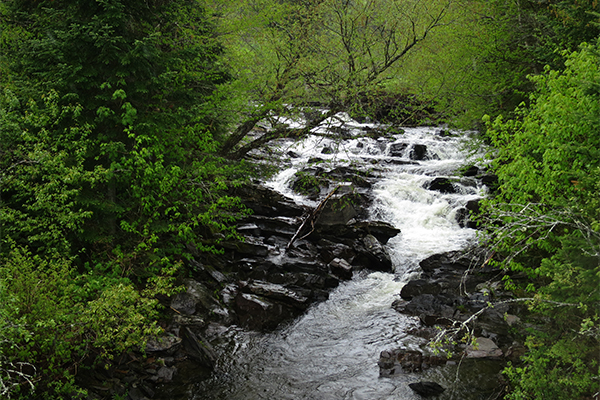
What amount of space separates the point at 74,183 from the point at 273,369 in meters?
5.81

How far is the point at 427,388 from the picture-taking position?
7688 mm

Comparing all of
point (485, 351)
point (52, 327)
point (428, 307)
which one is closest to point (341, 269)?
point (428, 307)

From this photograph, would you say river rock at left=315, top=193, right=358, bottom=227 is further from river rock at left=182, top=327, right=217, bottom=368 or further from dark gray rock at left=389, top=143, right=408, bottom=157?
dark gray rock at left=389, top=143, right=408, bottom=157

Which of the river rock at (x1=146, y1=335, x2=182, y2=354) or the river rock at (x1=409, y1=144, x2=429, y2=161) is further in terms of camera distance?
the river rock at (x1=409, y1=144, x2=429, y2=161)

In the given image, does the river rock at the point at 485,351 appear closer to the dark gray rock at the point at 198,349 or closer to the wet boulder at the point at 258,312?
the wet boulder at the point at 258,312

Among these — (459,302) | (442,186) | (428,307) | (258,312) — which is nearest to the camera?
(258,312)

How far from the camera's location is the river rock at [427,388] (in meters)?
7.63

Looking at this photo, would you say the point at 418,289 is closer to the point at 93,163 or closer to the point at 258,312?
the point at 258,312

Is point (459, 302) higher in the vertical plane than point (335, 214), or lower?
lower

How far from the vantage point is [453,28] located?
590 inches

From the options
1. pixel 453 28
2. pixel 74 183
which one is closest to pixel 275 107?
pixel 74 183

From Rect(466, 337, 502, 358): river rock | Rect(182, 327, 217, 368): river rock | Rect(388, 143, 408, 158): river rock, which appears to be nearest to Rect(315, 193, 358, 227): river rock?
Rect(466, 337, 502, 358): river rock

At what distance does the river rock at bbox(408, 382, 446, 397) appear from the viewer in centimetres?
763

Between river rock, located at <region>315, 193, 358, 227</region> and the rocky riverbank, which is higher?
river rock, located at <region>315, 193, 358, 227</region>
